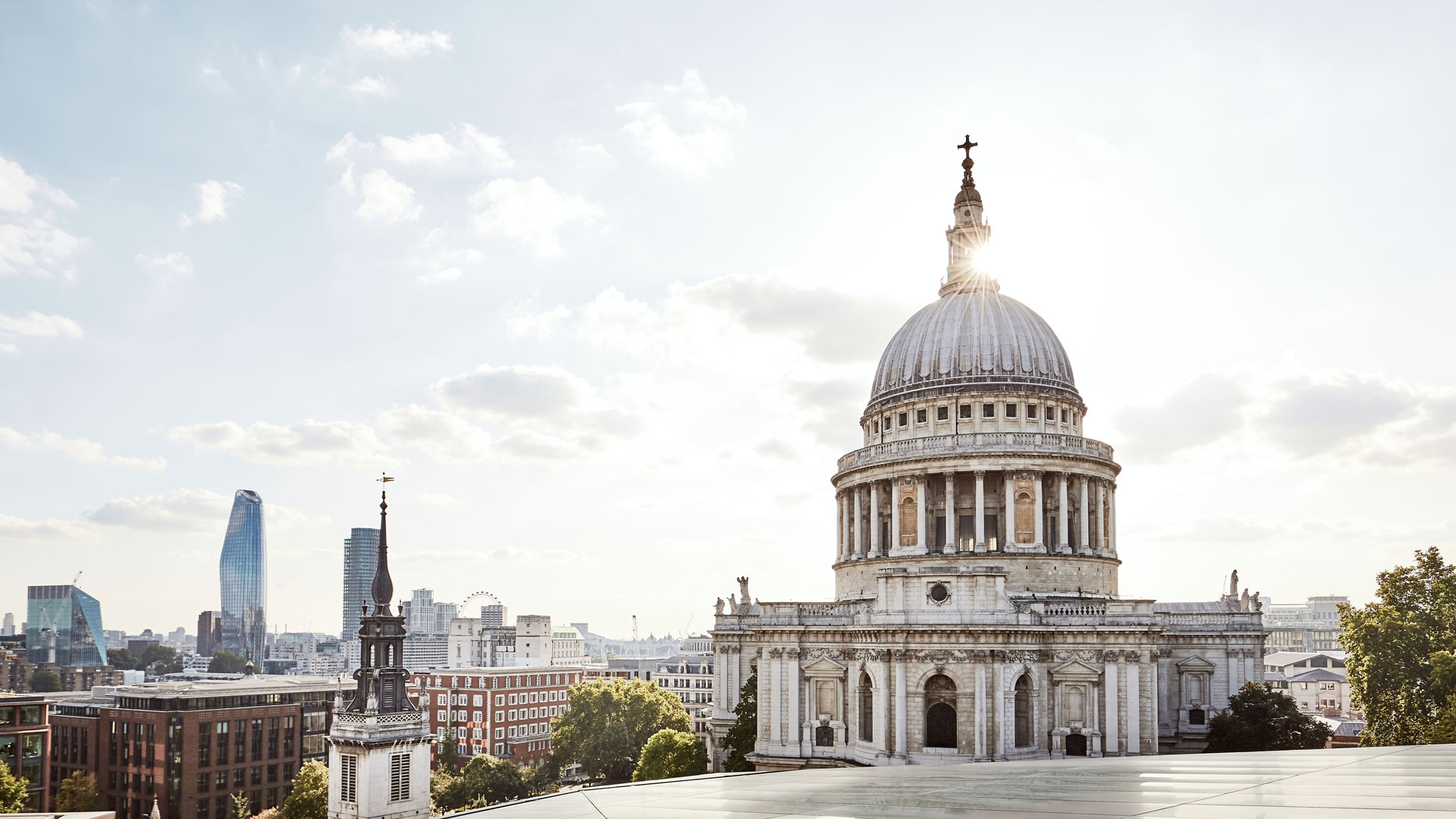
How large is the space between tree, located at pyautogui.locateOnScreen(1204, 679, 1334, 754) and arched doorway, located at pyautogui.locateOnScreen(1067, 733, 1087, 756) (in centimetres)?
745

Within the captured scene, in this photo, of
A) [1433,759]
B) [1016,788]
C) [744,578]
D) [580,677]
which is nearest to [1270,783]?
[1016,788]

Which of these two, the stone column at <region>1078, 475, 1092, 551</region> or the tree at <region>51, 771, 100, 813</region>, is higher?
the stone column at <region>1078, 475, 1092, 551</region>

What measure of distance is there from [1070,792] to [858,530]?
5895 cm

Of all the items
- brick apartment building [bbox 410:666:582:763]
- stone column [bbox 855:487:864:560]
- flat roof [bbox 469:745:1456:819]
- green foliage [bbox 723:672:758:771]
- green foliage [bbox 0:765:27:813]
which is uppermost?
stone column [bbox 855:487:864:560]

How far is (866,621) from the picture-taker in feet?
217

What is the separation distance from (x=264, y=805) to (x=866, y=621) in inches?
2788

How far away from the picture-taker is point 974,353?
80.7 m

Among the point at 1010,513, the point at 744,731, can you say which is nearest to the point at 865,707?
the point at 744,731

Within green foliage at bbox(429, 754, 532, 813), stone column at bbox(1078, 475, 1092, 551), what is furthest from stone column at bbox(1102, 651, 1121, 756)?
green foliage at bbox(429, 754, 532, 813)

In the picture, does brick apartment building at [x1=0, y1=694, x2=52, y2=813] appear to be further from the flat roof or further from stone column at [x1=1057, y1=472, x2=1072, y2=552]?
the flat roof

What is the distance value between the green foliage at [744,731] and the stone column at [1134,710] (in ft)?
71.0

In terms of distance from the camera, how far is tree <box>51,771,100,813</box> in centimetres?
9712

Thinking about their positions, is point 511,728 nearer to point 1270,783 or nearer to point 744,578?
point 744,578

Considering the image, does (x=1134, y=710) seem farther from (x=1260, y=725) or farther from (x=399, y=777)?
(x=399, y=777)
